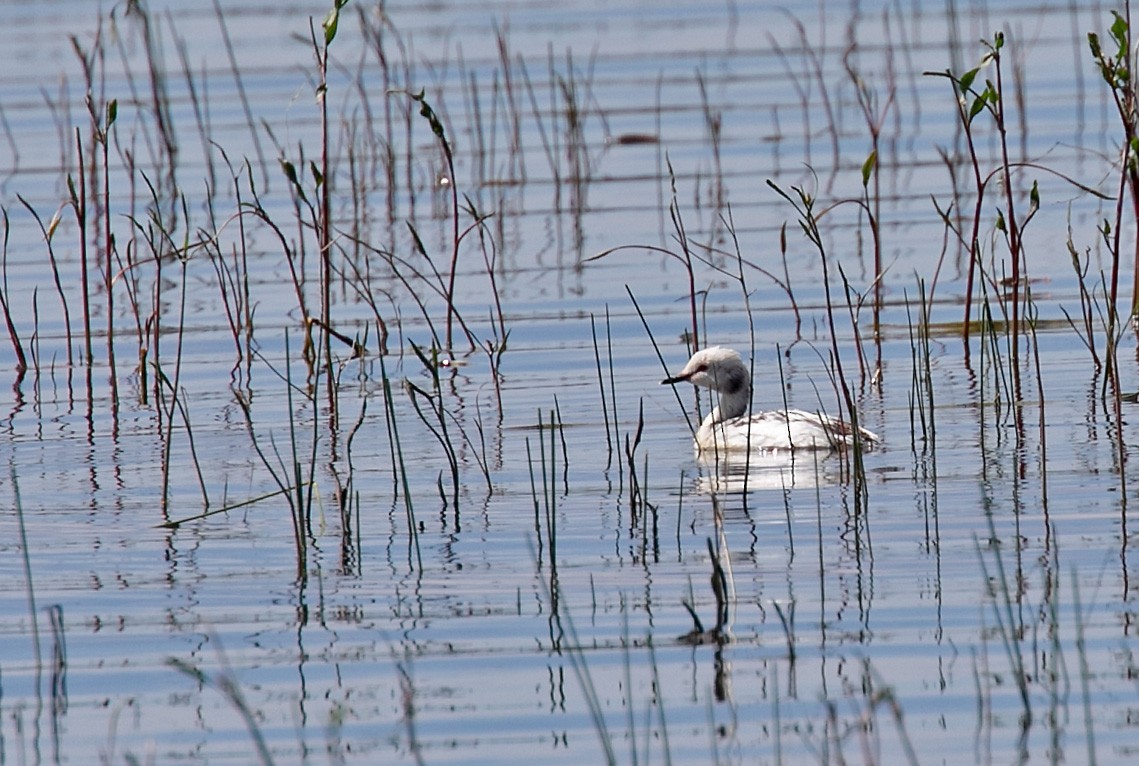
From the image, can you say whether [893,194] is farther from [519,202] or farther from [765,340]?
[765,340]

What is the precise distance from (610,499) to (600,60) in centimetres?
1563

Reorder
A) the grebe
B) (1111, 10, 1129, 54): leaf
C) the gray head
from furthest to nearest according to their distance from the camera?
the gray head → the grebe → (1111, 10, 1129, 54): leaf

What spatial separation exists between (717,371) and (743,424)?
721mm

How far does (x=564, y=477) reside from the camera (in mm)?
8766

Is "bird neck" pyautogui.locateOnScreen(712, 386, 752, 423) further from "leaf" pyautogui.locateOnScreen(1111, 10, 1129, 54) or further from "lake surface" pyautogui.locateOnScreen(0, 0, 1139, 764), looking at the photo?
"leaf" pyautogui.locateOnScreen(1111, 10, 1129, 54)

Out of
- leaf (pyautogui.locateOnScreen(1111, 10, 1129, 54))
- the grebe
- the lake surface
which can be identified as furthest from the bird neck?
leaf (pyautogui.locateOnScreen(1111, 10, 1129, 54))

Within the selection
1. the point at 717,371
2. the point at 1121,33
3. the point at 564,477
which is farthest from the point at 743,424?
the point at 1121,33

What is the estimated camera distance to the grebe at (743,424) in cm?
916

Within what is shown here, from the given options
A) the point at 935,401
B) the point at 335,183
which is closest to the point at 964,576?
the point at 935,401

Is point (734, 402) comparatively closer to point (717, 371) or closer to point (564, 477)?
point (717, 371)

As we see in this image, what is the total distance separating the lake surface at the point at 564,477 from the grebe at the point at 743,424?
0.35ft

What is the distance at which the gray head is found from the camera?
10273mm

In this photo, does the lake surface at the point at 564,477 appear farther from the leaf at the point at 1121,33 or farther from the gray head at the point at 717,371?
the leaf at the point at 1121,33

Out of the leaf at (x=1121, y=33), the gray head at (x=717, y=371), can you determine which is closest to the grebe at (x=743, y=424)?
the gray head at (x=717, y=371)
